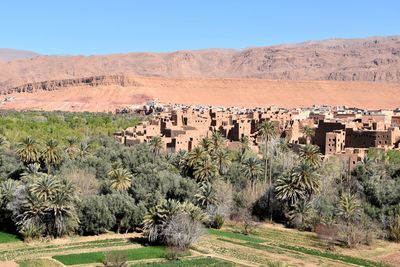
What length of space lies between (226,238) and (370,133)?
930 inches

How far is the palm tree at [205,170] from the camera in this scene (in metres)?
47.0

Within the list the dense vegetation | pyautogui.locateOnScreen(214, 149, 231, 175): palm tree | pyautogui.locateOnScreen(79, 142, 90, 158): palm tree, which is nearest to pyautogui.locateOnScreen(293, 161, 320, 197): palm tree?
the dense vegetation

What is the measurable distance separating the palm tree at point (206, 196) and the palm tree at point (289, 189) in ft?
16.0

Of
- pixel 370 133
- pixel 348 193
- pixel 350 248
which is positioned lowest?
pixel 350 248

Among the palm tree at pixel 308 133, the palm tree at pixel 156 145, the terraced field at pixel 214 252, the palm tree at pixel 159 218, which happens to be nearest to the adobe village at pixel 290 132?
the palm tree at pixel 308 133

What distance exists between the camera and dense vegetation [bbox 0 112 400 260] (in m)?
37.3

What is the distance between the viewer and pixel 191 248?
36.0 m

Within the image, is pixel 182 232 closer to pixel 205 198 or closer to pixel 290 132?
pixel 205 198

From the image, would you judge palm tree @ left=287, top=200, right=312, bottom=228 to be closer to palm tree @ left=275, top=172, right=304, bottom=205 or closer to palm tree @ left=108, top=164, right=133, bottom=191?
palm tree @ left=275, top=172, right=304, bottom=205

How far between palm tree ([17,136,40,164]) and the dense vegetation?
9 cm

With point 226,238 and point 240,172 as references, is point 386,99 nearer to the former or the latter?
point 240,172

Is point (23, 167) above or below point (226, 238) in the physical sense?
above

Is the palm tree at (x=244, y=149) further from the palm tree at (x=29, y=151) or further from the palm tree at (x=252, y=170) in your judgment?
the palm tree at (x=29, y=151)

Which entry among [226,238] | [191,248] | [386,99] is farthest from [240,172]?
[386,99]
